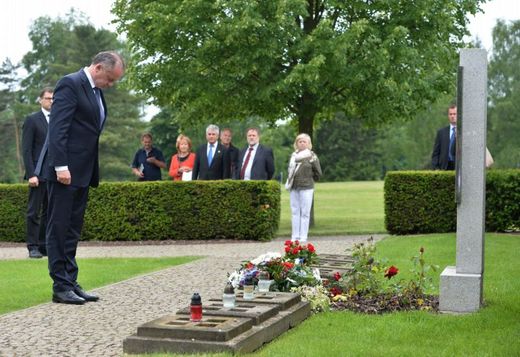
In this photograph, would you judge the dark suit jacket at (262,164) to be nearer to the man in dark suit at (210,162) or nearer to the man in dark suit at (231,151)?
the man in dark suit at (231,151)

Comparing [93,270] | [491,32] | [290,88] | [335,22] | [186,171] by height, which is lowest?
[93,270]

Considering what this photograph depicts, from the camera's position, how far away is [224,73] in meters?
18.4

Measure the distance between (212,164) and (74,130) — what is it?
8.85 meters

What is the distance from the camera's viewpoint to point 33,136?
41.6 feet

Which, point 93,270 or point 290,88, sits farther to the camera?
point 290,88

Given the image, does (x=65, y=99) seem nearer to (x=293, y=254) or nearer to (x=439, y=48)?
(x=293, y=254)

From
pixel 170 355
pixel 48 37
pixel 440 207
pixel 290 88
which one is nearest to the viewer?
pixel 170 355

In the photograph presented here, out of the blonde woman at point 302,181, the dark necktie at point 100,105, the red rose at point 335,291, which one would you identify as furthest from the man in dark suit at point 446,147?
the dark necktie at point 100,105

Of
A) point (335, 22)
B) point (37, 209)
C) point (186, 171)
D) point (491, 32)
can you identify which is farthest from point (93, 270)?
point (491, 32)

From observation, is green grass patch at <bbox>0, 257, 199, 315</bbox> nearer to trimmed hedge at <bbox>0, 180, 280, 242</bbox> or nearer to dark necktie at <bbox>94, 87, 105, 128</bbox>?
dark necktie at <bbox>94, 87, 105, 128</bbox>

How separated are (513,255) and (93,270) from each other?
Result: 603cm

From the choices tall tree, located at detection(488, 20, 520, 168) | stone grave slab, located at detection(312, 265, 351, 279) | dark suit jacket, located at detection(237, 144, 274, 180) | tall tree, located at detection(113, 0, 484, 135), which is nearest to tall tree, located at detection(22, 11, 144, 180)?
tall tree, located at detection(488, 20, 520, 168)

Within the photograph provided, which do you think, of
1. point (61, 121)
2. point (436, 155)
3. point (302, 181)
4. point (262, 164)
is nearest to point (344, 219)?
point (436, 155)

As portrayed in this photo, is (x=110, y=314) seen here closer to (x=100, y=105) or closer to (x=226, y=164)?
(x=100, y=105)
